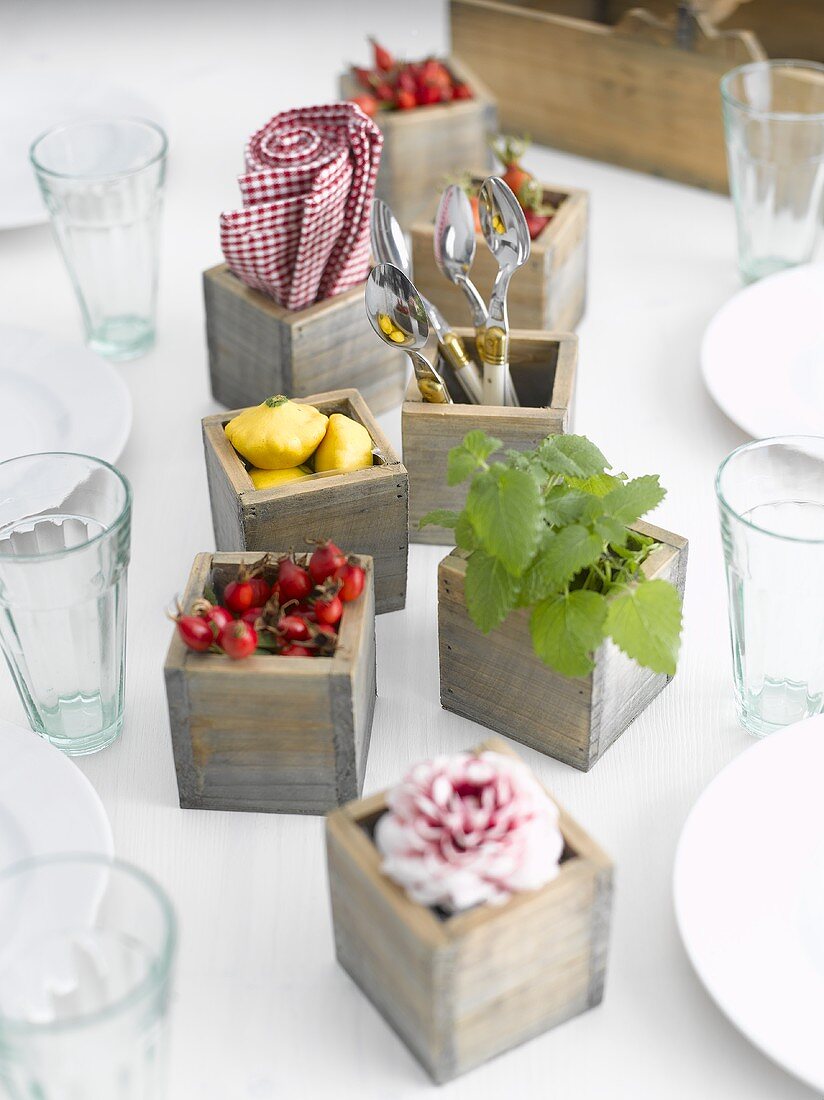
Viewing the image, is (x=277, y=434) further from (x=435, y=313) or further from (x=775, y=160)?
(x=775, y=160)

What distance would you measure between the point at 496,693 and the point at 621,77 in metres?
0.74

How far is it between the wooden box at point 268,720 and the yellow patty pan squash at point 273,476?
0.29ft

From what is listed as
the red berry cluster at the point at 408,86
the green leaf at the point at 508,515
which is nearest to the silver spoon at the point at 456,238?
the green leaf at the point at 508,515

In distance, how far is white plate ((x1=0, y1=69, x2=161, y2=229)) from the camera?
1.28m

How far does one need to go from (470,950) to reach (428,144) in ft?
2.67

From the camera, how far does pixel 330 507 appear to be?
0.77m

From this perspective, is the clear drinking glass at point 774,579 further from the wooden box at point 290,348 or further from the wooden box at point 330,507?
the wooden box at point 290,348

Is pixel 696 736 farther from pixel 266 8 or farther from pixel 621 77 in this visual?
pixel 266 8

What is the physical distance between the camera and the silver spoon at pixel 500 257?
833 mm

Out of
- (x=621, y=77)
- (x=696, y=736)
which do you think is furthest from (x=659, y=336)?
(x=696, y=736)

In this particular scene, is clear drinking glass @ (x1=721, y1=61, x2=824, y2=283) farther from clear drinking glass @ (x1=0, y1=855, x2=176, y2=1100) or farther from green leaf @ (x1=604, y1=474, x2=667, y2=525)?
clear drinking glass @ (x1=0, y1=855, x2=176, y2=1100)

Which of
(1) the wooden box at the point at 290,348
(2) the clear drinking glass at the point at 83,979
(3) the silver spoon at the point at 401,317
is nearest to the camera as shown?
(2) the clear drinking glass at the point at 83,979

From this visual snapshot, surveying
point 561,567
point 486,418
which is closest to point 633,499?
point 561,567

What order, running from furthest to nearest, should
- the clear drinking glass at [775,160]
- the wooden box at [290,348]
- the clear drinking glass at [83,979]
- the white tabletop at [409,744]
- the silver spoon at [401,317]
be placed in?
the clear drinking glass at [775,160] < the wooden box at [290,348] < the silver spoon at [401,317] < the white tabletop at [409,744] < the clear drinking glass at [83,979]
